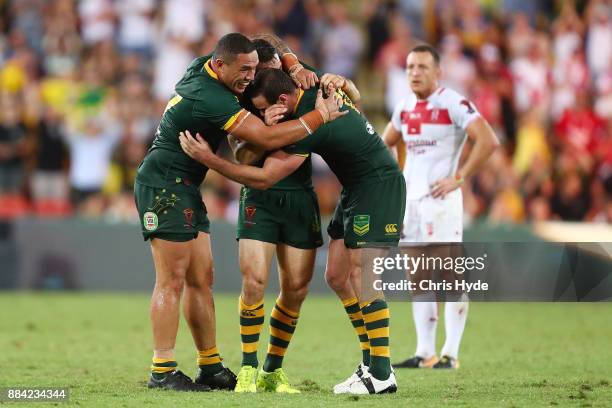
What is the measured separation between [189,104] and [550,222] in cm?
960

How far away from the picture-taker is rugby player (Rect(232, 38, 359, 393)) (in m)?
8.96

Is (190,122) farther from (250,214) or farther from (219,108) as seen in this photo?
(250,214)

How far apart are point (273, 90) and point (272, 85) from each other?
4 cm

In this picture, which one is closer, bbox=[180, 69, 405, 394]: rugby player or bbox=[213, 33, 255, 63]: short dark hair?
bbox=[213, 33, 255, 63]: short dark hair

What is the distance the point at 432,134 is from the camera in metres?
11.2

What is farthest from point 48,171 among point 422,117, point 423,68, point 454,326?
point 454,326

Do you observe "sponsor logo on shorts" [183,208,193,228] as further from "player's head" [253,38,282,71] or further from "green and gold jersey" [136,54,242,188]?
"player's head" [253,38,282,71]

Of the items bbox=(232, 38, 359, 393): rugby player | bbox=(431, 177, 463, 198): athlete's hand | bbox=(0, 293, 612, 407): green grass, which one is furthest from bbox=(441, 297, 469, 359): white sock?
bbox=(232, 38, 359, 393): rugby player

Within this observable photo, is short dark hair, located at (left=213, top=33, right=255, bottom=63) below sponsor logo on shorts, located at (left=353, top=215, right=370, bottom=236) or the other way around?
the other way around

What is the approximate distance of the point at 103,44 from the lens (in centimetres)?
2064

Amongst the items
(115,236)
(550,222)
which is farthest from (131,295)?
(550,222)

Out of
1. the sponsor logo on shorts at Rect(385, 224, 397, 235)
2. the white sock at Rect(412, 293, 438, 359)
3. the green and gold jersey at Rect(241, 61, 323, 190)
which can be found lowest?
the white sock at Rect(412, 293, 438, 359)

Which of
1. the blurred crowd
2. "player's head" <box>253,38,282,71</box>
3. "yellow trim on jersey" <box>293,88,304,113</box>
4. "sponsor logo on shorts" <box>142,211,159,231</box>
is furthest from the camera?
the blurred crowd

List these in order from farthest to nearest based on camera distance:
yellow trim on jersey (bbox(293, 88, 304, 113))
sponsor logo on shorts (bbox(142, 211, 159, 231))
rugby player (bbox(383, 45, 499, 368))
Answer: rugby player (bbox(383, 45, 499, 368)), sponsor logo on shorts (bbox(142, 211, 159, 231)), yellow trim on jersey (bbox(293, 88, 304, 113))
